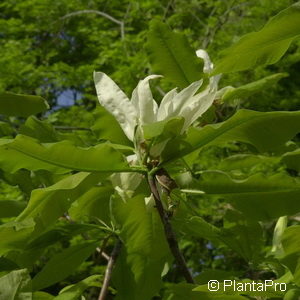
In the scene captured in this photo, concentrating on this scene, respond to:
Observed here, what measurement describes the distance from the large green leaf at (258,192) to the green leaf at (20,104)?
328 mm

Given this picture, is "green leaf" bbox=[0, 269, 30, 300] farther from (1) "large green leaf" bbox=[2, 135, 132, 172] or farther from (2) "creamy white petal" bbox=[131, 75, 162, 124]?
(2) "creamy white petal" bbox=[131, 75, 162, 124]

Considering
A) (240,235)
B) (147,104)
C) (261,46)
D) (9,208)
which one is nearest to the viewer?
(261,46)

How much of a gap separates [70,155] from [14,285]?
203 millimetres

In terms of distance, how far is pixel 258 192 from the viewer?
0.84m

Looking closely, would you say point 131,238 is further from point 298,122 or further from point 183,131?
point 298,122

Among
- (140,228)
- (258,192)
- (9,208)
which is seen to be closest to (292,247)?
(258,192)

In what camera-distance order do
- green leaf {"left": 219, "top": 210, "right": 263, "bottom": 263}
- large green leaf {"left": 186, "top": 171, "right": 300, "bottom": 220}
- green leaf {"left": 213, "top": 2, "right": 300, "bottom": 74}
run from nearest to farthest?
green leaf {"left": 213, "top": 2, "right": 300, "bottom": 74} < large green leaf {"left": 186, "top": 171, "right": 300, "bottom": 220} < green leaf {"left": 219, "top": 210, "right": 263, "bottom": 263}

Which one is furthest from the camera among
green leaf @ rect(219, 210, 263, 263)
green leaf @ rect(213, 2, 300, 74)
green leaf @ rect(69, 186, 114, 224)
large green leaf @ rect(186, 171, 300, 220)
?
green leaf @ rect(219, 210, 263, 263)

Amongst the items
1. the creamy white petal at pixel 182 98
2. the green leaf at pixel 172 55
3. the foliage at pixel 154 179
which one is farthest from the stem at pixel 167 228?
the green leaf at pixel 172 55

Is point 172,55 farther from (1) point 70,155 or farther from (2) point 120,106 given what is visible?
(1) point 70,155

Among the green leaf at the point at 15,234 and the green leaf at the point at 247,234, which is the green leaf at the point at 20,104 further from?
the green leaf at the point at 247,234

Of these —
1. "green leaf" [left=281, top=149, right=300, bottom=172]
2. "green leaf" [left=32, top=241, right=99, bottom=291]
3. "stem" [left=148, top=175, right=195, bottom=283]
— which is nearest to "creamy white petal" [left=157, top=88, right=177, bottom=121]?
"stem" [left=148, top=175, right=195, bottom=283]

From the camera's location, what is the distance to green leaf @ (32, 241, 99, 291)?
996 mm

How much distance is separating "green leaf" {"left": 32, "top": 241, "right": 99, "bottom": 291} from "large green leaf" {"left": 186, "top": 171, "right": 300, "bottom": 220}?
0.95 feet
